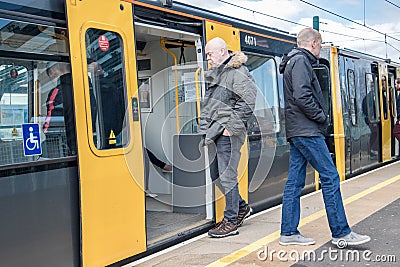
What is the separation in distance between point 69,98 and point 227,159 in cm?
199

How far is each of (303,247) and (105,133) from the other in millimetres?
2156

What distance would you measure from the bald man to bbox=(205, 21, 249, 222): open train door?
1.22ft

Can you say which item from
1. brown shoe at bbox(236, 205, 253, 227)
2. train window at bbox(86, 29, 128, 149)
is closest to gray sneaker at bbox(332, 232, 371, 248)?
brown shoe at bbox(236, 205, 253, 227)

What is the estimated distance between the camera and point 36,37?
386cm

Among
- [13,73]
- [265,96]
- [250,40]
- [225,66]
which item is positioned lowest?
[265,96]

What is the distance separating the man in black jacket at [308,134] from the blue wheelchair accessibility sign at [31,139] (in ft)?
7.55

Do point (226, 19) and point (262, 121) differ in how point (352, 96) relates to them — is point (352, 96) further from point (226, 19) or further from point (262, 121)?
point (226, 19)

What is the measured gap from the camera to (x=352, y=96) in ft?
32.3

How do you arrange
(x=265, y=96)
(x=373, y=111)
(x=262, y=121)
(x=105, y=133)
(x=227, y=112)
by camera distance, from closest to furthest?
(x=105, y=133) → (x=227, y=112) → (x=262, y=121) → (x=265, y=96) → (x=373, y=111)

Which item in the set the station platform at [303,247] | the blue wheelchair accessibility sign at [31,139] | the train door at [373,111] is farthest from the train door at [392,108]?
the blue wheelchair accessibility sign at [31,139]

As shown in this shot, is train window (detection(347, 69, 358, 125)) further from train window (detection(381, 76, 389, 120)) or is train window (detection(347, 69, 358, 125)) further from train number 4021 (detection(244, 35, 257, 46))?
train number 4021 (detection(244, 35, 257, 46))

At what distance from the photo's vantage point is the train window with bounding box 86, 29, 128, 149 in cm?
427

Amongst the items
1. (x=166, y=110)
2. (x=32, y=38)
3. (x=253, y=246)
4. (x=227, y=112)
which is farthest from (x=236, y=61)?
(x=32, y=38)

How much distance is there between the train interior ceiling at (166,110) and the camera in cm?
602
